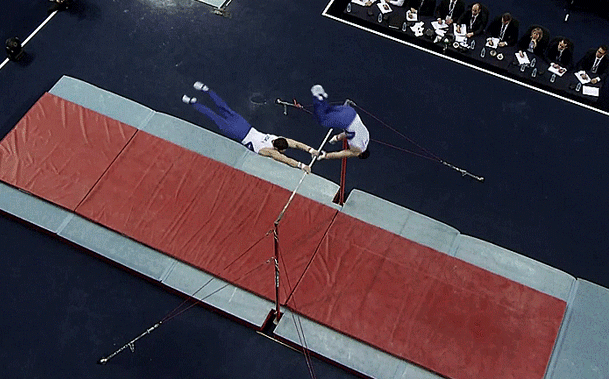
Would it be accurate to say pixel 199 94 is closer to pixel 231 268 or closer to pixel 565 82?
pixel 231 268

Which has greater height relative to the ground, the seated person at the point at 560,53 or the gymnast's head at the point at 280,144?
the seated person at the point at 560,53

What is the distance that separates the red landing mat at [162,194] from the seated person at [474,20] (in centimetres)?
462

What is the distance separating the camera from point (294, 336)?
31.4 feet

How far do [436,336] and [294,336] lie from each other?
189 cm

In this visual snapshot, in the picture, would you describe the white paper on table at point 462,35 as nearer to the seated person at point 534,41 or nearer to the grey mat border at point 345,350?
the seated person at point 534,41

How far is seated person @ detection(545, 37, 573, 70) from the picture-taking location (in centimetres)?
1197

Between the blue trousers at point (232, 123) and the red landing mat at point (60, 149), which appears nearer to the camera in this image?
the blue trousers at point (232, 123)

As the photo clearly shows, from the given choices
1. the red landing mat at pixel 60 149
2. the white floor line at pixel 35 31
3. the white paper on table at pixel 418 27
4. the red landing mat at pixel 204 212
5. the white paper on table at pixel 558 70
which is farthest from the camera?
the white paper on table at pixel 418 27

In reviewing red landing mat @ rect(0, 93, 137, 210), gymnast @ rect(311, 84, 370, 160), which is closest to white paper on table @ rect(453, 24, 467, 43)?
gymnast @ rect(311, 84, 370, 160)

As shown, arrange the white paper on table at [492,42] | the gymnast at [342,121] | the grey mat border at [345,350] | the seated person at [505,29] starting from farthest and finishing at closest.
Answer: the white paper on table at [492,42], the seated person at [505,29], the grey mat border at [345,350], the gymnast at [342,121]

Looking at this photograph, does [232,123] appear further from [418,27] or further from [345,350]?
[418,27]

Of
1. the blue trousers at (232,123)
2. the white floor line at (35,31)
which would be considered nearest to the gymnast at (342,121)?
the blue trousers at (232,123)

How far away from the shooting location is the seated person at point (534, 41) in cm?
1217

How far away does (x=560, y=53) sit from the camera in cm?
1216
